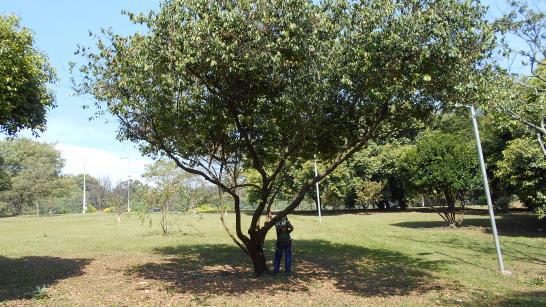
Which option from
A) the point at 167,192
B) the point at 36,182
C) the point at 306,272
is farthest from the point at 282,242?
the point at 36,182

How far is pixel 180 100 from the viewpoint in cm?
930

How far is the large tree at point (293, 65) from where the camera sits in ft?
24.5

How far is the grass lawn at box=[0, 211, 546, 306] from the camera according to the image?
8.69 meters

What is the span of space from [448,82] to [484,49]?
0.86 m

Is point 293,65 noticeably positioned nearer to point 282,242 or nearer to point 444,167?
point 282,242

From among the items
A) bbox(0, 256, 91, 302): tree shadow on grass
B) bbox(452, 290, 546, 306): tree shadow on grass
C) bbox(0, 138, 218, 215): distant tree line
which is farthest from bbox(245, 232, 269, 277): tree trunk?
bbox(0, 138, 218, 215): distant tree line

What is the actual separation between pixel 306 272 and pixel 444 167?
1383cm

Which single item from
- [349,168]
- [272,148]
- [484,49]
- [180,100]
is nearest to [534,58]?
[484,49]

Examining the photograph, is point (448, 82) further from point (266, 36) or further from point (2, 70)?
point (2, 70)

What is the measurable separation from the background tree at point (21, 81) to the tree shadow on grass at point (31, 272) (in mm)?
3418

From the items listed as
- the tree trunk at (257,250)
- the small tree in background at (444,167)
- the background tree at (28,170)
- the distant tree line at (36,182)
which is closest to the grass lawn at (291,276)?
the tree trunk at (257,250)

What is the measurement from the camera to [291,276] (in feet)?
35.9

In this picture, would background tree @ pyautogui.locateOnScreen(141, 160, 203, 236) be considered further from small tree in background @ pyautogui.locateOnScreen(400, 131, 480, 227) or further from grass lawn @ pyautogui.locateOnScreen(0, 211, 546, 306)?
small tree in background @ pyautogui.locateOnScreen(400, 131, 480, 227)

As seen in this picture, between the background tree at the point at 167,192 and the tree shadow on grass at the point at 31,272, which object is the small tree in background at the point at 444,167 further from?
the tree shadow on grass at the point at 31,272
